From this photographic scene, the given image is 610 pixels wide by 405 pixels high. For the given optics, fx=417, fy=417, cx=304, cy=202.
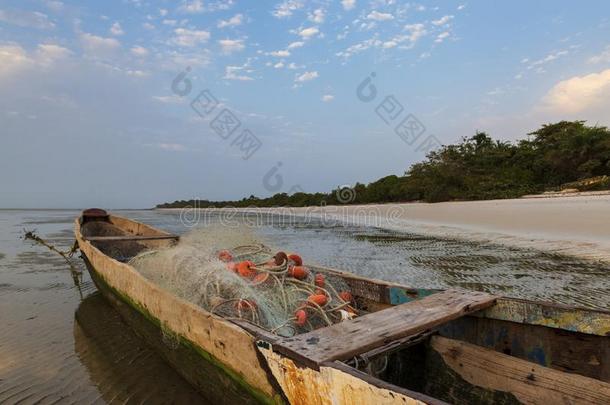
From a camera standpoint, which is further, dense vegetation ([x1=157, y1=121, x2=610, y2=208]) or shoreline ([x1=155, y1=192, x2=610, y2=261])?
dense vegetation ([x1=157, y1=121, x2=610, y2=208])

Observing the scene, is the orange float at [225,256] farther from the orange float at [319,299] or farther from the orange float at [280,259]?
the orange float at [319,299]

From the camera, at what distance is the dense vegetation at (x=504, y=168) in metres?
27.0

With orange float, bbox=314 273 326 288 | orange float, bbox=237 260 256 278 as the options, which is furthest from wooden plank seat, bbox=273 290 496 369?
orange float, bbox=237 260 256 278

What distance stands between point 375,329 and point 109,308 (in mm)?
5256

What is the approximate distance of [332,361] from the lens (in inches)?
87.3

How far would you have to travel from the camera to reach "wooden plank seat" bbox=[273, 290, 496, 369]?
7.66 feet

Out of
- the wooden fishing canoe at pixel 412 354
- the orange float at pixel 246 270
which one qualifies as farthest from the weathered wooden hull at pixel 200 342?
the orange float at pixel 246 270

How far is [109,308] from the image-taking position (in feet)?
21.3

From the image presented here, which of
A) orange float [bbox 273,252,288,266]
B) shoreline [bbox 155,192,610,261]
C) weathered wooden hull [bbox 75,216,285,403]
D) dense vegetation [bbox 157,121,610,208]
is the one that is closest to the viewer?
weathered wooden hull [bbox 75,216,285,403]

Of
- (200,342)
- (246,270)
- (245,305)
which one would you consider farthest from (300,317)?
(246,270)

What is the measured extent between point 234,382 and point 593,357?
8.19 feet

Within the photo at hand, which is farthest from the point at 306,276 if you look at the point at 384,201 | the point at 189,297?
the point at 384,201

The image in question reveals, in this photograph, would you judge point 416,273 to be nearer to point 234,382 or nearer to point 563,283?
point 563,283

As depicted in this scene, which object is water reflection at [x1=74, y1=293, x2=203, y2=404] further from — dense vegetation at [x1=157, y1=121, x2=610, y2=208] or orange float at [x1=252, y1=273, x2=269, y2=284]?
dense vegetation at [x1=157, y1=121, x2=610, y2=208]
